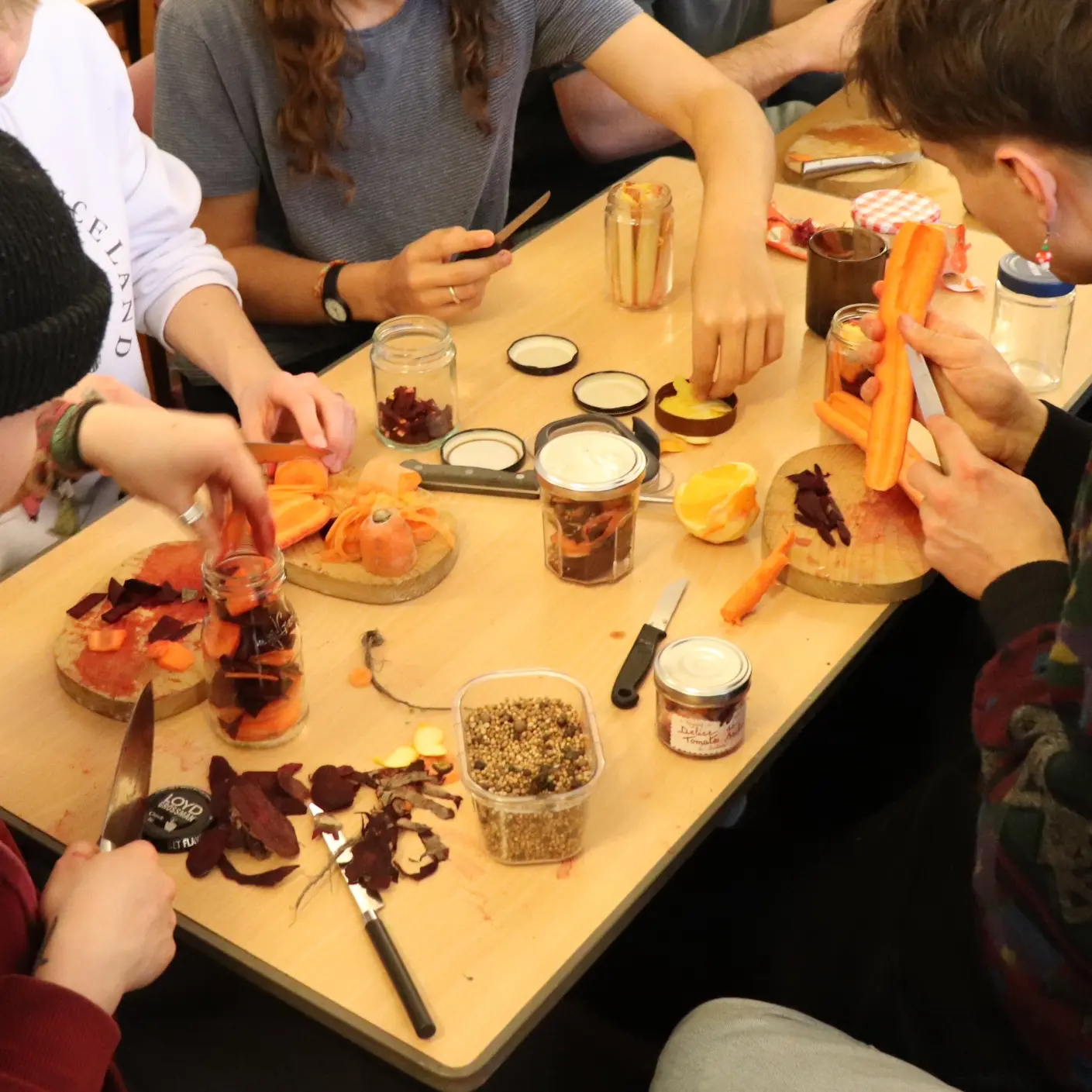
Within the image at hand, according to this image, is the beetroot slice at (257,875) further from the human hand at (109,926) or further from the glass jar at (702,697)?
the glass jar at (702,697)

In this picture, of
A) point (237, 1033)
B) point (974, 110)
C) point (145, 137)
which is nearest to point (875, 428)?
point (974, 110)

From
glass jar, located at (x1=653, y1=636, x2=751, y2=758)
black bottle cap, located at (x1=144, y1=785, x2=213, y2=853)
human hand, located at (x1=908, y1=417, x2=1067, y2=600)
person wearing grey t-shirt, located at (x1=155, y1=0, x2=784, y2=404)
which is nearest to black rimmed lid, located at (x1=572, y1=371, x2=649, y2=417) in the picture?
person wearing grey t-shirt, located at (x1=155, y1=0, x2=784, y2=404)

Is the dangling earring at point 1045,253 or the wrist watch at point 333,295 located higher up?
the dangling earring at point 1045,253

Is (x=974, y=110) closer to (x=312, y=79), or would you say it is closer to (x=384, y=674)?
(x=384, y=674)

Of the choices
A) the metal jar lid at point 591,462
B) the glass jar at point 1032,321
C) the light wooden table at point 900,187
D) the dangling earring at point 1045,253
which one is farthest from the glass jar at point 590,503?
the light wooden table at point 900,187

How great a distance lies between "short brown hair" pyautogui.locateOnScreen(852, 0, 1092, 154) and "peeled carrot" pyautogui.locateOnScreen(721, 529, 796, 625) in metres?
0.43

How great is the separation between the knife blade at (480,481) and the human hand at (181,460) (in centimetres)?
25

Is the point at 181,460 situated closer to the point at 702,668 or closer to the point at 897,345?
the point at 702,668

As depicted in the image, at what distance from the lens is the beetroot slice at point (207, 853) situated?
3.22 ft

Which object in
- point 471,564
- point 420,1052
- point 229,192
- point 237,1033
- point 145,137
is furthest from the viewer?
point 229,192

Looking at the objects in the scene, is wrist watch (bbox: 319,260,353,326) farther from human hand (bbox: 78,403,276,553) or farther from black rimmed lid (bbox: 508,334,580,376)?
human hand (bbox: 78,403,276,553)

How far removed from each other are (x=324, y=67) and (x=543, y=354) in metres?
0.53

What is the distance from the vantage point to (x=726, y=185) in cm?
171

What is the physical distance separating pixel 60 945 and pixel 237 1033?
27 centimetres
